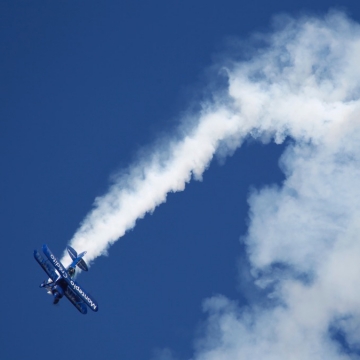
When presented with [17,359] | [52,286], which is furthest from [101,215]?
[17,359]

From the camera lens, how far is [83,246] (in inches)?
2776

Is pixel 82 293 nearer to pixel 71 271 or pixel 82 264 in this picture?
pixel 71 271

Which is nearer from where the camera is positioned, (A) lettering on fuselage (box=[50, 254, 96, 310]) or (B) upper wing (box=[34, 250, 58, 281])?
(B) upper wing (box=[34, 250, 58, 281])

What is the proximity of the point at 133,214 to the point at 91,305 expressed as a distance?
28.9 feet

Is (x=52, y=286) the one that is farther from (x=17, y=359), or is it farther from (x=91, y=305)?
(x=17, y=359)

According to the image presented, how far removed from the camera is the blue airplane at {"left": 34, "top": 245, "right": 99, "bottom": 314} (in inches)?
2761

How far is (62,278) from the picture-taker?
7125 cm

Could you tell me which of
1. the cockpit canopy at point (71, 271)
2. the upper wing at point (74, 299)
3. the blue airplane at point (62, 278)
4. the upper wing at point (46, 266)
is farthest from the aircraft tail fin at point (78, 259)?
the upper wing at point (74, 299)

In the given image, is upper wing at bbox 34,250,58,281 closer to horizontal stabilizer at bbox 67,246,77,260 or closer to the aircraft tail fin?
the aircraft tail fin

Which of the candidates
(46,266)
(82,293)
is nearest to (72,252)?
(46,266)

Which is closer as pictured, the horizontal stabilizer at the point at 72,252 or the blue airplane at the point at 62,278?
the horizontal stabilizer at the point at 72,252

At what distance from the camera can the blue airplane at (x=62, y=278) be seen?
7012 centimetres

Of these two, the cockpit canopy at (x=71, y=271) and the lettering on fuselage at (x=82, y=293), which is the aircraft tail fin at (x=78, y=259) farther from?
the lettering on fuselage at (x=82, y=293)

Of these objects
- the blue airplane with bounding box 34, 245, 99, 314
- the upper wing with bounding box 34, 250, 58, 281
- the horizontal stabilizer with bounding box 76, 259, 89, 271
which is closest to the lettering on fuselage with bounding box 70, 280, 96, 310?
the blue airplane with bounding box 34, 245, 99, 314
